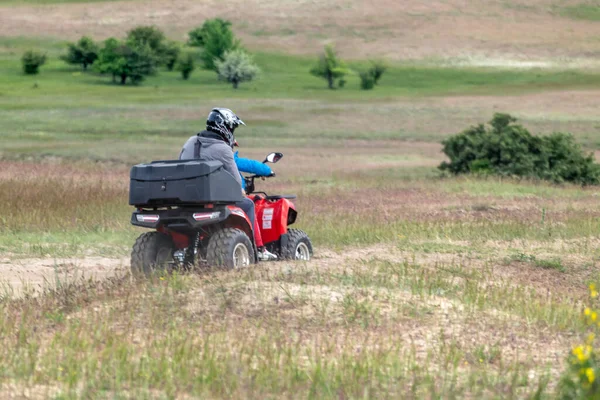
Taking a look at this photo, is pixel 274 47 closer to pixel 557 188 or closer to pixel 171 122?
pixel 171 122

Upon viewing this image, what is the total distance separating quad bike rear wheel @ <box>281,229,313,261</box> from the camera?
12609 mm

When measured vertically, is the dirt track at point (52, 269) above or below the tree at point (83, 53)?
above

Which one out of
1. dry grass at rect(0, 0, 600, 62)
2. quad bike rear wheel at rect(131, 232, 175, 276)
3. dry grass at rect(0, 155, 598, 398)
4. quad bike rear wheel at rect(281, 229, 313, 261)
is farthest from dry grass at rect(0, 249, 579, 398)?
dry grass at rect(0, 0, 600, 62)

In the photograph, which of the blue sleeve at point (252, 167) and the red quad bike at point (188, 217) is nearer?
the red quad bike at point (188, 217)

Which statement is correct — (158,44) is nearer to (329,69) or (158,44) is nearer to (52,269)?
(329,69)

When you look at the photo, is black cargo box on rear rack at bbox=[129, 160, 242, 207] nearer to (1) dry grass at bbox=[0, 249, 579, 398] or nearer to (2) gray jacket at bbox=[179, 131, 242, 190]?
(2) gray jacket at bbox=[179, 131, 242, 190]

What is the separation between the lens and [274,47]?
12019cm

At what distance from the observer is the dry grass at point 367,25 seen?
110375 millimetres

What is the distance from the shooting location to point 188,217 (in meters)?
10.8

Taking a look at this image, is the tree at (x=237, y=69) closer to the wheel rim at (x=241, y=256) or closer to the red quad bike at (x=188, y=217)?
the red quad bike at (x=188, y=217)

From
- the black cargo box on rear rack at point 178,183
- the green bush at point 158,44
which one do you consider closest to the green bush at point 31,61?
the green bush at point 158,44

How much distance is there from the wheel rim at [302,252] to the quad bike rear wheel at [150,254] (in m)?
1.87

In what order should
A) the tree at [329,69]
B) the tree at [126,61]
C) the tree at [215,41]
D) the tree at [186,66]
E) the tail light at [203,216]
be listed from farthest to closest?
the tree at [215,41] → the tree at [186,66] → the tree at [126,61] → the tree at [329,69] → the tail light at [203,216]

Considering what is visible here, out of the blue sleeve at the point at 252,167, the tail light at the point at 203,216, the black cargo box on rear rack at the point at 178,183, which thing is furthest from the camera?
the blue sleeve at the point at 252,167
